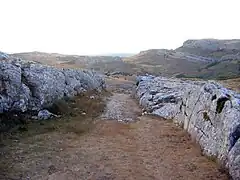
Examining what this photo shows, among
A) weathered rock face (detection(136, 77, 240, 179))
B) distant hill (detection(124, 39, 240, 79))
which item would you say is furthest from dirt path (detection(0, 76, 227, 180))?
distant hill (detection(124, 39, 240, 79))

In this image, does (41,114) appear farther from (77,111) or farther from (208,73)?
(208,73)

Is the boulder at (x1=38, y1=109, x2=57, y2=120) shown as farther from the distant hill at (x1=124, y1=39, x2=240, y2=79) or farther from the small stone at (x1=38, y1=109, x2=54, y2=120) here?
the distant hill at (x1=124, y1=39, x2=240, y2=79)

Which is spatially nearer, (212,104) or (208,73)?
(212,104)

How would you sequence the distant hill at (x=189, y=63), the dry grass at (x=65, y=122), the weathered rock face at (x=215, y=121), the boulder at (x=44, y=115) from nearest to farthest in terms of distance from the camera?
the weathered rock face at (x=215, y=121)
the dry grass at (x=65, y=122)
the boulder at (x=44, y=115)
the distant hill at (x=189, y=63)

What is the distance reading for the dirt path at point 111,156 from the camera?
571 inches

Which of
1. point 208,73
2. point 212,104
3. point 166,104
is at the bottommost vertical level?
point 208,73

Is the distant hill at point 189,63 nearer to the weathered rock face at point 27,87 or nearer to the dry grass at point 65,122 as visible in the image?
the dry grass at point 65,122

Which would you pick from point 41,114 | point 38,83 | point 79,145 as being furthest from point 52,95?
point 79,145

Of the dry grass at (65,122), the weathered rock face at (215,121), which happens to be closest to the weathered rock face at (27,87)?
the dry grass at (65,122)

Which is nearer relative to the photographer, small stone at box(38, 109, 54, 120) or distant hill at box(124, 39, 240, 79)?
small stone at box(38, 109, 54, 120)

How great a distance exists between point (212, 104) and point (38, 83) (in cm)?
1370

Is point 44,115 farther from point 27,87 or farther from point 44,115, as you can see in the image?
point 27,87

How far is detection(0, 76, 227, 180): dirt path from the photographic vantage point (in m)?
14.5

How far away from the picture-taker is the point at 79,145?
18844 millimetres
